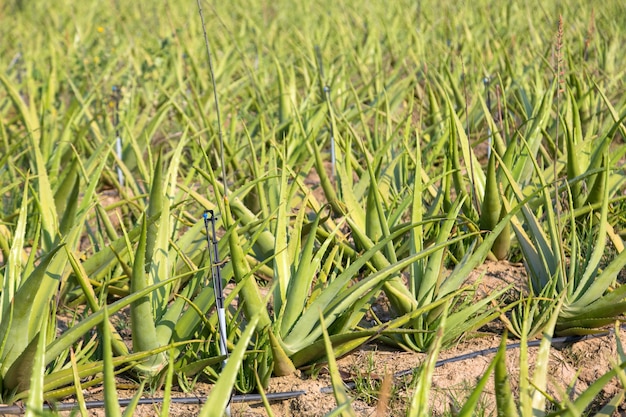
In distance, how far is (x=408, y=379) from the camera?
1623 millimetres

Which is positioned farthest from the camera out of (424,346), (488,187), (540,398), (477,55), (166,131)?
(477,55)

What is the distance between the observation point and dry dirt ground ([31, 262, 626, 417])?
61.4 inches

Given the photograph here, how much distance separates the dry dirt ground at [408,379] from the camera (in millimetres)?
1559

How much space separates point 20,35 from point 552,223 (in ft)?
12.7

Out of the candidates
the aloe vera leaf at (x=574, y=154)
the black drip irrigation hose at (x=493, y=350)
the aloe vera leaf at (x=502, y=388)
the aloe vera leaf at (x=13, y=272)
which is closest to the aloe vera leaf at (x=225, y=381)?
the aloe vera leaf at (x=502, y=388)

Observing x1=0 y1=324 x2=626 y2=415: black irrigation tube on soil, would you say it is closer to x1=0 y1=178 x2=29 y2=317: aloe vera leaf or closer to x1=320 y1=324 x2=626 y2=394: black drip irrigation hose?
x1=320 y1=324 x2=626 y2=394: black drip irrigation hose

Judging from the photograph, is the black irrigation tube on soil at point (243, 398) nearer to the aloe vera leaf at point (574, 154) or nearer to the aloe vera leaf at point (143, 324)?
the aloe vera leaf at point (143, 324)

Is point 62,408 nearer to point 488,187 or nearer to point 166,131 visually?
point 488,187

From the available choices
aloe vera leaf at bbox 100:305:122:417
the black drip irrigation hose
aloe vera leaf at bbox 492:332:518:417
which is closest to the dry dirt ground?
the black drip irrigation hose

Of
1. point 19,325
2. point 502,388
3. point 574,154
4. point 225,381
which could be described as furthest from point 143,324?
point 574,154

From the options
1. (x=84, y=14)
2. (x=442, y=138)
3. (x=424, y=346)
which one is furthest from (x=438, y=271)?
(x=84, y=14)

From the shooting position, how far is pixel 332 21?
4.66m

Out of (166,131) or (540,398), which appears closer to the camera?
(540,398)

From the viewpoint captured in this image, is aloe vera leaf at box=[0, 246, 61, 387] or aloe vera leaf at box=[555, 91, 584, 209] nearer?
aloe vera leaf at box=[0, 246, 61, 387]
